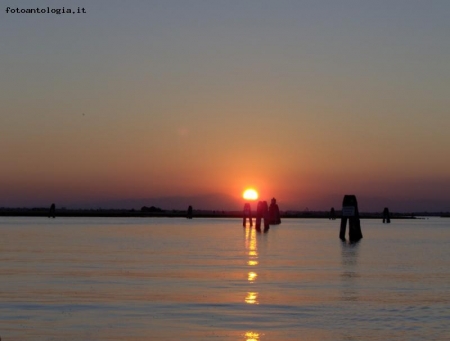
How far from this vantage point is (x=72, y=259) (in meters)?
35.1

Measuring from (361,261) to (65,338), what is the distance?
23648 mm

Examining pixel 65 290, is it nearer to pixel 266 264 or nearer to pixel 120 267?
pixel 120 267

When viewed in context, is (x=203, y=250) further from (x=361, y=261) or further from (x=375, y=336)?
(x=375, y=336)

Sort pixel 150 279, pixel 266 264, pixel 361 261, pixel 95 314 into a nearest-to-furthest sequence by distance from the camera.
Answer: pixel 95 314 → pixel 150 279 → pixel 266 264 → pixel 361 261

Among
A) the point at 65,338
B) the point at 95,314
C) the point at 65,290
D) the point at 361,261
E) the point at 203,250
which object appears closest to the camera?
the point at 65,338

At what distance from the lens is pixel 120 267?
103 ft

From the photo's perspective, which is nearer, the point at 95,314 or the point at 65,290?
the point at 95,314

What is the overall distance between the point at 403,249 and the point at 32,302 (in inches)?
1256

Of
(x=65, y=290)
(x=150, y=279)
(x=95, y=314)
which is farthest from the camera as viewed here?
(x=150, y=279)

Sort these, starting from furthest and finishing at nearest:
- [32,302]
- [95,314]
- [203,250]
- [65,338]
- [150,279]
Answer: [203,250] → [150,279] → [32,302] → [95,314] → [65,338]

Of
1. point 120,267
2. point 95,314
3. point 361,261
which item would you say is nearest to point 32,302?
point 95,314

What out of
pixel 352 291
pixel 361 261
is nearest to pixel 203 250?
pixel 361 261

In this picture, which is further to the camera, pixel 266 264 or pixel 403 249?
pixel 403 249

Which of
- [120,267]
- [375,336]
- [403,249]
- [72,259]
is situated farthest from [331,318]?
[403,249]
